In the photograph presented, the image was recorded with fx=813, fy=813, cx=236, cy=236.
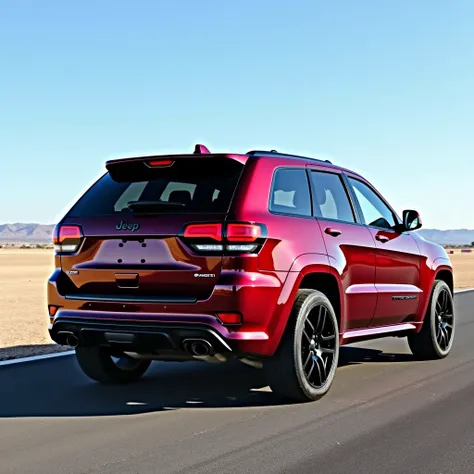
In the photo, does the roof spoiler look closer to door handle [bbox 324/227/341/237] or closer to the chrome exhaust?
door handle [bbox 324/227/341/237]

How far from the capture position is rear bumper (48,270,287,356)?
222 inches

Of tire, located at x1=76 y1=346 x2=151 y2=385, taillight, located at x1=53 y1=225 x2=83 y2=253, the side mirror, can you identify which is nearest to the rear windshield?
taillight, located at x1=53 y1=225 x2=83 y2=253

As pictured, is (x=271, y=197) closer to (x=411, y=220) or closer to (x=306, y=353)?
(x=306, y=353)

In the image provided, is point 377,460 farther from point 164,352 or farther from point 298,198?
point 298,198

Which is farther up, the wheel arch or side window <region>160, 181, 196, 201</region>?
side window <region>160, 181, 196, 201</region>

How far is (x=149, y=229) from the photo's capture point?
19.4ft

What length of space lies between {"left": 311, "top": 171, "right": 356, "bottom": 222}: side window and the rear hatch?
3.38 ft

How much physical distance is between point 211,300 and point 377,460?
5.39ft

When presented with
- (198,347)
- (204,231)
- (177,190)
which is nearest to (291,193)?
(177,190)

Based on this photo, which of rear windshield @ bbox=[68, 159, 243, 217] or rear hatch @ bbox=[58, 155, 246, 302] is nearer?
rear hatch @ bbox=[58, 155, 246, 302]

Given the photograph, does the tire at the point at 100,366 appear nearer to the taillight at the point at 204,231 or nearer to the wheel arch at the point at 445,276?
the taillight at the point at 204,231

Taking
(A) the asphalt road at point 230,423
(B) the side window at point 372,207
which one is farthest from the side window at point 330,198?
(A) the asphalt road at point 230,423

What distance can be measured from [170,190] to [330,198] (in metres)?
1.62

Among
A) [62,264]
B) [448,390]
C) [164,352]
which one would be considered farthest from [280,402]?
[62,264]
